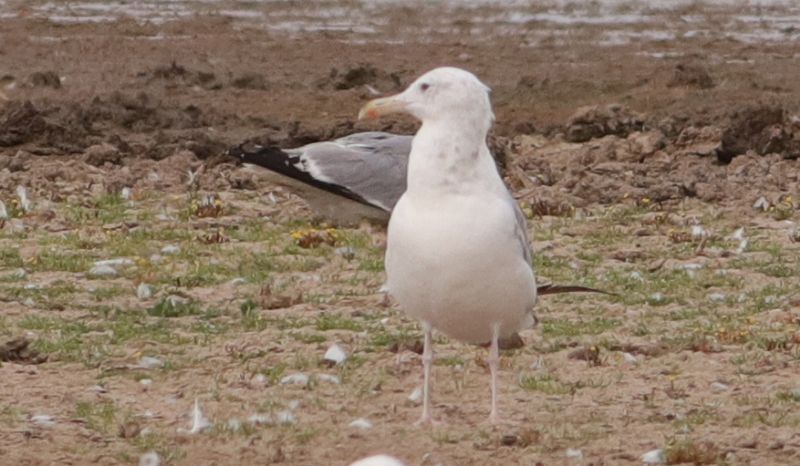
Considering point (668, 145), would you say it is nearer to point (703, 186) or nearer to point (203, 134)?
point (703, 186)

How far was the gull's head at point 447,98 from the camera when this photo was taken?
7449mm

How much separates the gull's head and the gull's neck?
0.10ft

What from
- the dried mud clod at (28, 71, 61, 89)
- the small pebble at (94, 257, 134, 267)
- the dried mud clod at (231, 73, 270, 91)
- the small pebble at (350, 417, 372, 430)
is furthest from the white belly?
the dried mud clod at (231, 73, 270, 91)

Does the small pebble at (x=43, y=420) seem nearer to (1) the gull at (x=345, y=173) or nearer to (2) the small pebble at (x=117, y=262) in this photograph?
(2) the small pebble at (x=117, y=262)

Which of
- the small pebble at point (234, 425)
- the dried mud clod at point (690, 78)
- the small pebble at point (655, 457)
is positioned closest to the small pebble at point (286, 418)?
the small pebble at point (234, 425)

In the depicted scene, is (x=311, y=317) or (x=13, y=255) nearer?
(x=311, y=317)

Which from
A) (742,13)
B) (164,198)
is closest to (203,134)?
(164,198)

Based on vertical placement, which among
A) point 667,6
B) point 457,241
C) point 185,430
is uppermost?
point 457,241

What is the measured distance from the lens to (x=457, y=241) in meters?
7.15

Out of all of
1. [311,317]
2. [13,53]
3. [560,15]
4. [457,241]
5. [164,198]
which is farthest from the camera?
[560,15]

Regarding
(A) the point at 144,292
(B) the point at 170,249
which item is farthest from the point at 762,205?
(A) the point at 144,292

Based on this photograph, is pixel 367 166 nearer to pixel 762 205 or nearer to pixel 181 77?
pixel 762 205

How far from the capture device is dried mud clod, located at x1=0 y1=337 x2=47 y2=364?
8.56 meters

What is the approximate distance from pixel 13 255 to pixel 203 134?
187 inches
